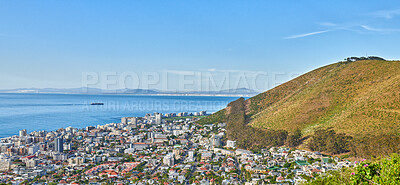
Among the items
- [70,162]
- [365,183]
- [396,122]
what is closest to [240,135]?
[396,122]

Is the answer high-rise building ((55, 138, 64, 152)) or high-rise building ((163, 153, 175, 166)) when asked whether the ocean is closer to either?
high-rise building ((55, 138, 64, 152))

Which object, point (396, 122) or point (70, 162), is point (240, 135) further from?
point (70, 162)

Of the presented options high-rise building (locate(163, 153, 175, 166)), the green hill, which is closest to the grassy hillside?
the green hill

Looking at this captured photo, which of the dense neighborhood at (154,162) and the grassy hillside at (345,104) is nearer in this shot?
the dense neighborhood at (154,162)

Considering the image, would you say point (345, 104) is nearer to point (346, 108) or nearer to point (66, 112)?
point (346, 108)

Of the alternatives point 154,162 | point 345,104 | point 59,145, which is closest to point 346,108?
point 345,104

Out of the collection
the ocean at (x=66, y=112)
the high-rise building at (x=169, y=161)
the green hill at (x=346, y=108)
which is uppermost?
the green hill at (x=346, y=108)

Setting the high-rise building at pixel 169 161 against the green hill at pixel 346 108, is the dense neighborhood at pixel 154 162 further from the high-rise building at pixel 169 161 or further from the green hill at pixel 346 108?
the green hill at pixel 346 108

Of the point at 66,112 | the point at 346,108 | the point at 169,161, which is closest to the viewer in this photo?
the point at 169,161

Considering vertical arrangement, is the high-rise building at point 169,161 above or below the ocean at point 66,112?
above

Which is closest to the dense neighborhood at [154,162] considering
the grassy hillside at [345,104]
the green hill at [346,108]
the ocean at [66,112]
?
the green hill at [346,108]
